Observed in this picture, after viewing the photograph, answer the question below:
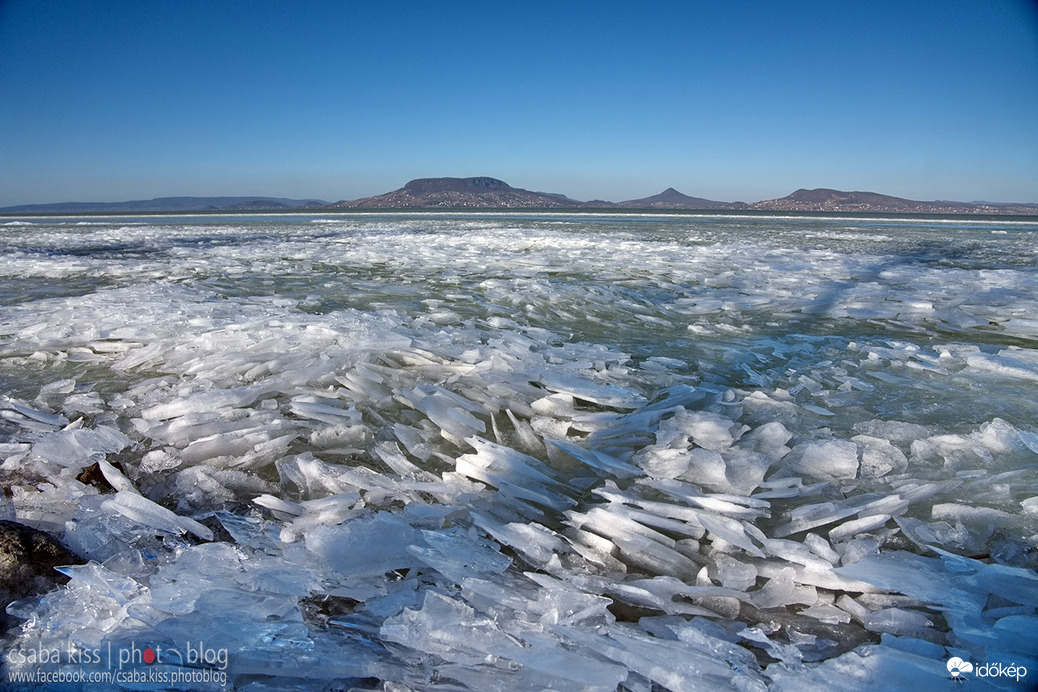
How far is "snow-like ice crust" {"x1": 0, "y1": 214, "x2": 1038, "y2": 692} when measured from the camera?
1091 mm

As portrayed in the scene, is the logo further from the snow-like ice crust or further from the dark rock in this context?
the dark rock

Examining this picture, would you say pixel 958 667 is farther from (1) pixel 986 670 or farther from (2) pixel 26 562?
(2) pixel 26 562

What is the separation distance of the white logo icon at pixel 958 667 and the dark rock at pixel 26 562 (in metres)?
1.92

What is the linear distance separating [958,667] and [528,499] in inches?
41.4

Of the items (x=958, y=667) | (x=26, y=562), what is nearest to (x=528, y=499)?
(x=958, y=667)

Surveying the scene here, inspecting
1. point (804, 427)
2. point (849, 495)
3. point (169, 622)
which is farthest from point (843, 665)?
point (169, 622)

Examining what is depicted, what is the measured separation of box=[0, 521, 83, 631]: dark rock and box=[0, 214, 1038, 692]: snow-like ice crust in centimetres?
7

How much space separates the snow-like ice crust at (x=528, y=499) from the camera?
3.58ft

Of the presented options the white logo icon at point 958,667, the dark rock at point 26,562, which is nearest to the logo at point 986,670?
the white logo icon at point 958,667

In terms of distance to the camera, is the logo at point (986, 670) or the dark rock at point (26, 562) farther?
the dark rock at point (26, 562)

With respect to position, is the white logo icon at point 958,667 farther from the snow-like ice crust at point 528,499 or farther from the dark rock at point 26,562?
the dark rock at point 26,562

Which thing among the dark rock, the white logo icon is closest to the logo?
the white logo icon

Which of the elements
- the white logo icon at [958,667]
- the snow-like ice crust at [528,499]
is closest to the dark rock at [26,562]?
the snow-like ice crust at [528,499]

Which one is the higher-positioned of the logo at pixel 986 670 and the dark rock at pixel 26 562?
the dark rock at pixel 26 562
